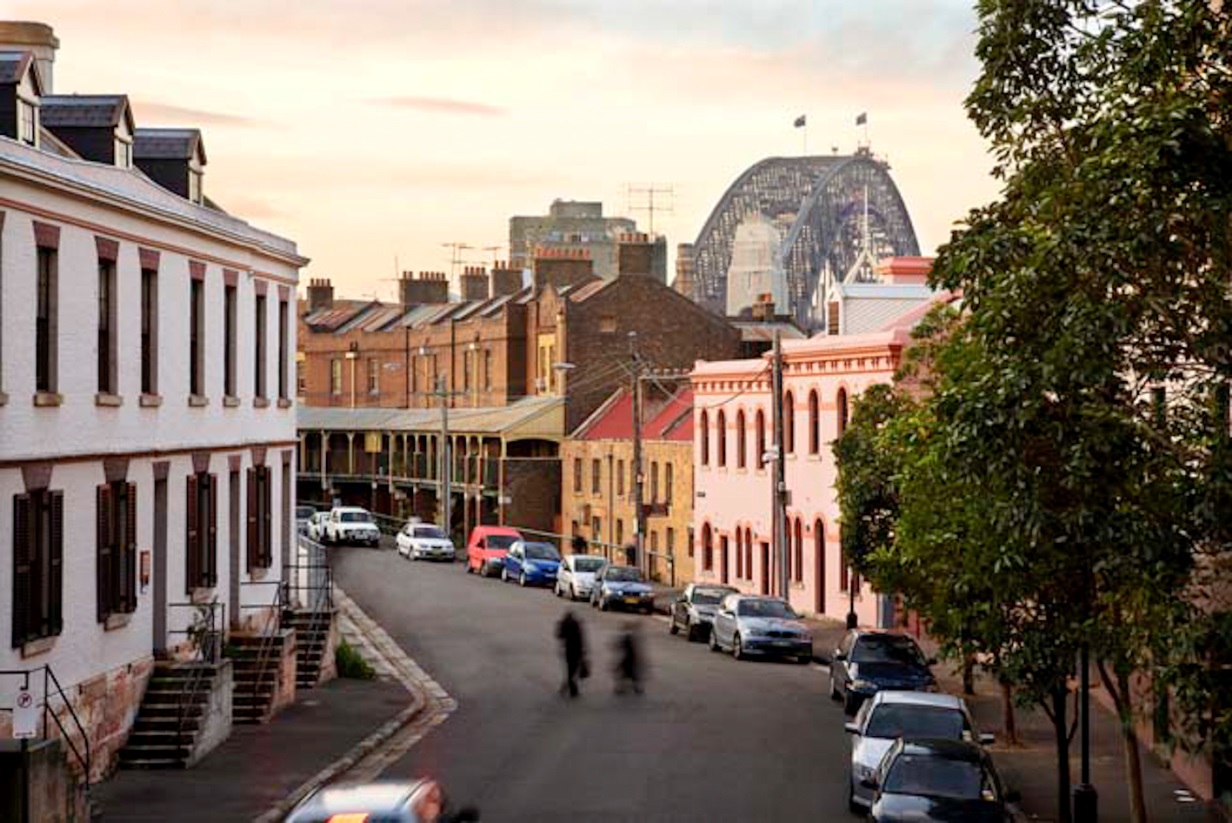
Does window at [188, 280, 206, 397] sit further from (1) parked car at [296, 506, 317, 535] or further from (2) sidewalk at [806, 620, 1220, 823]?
(1) parked car at [296, 506, 317, 535]

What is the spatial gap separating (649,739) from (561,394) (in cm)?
5343

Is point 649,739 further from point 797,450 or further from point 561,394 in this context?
point 561,394

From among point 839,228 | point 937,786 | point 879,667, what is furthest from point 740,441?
point 839,228

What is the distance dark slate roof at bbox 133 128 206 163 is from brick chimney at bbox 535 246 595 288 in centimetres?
6130

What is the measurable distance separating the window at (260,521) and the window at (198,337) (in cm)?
346

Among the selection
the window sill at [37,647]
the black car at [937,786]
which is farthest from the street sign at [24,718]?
the black car at [937,786]

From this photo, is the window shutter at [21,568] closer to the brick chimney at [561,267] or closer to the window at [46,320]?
the window at [46,320]

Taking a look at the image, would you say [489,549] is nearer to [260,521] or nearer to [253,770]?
[260,521]

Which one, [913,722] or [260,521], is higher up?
[260,521]

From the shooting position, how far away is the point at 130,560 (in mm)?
30797

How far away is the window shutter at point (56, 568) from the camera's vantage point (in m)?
27.2

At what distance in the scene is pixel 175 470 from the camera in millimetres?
33000

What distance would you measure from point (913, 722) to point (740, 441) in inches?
1506

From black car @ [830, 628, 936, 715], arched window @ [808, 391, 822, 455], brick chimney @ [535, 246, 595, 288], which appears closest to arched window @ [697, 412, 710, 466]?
arched window @ [808, 391, 822, 455]
